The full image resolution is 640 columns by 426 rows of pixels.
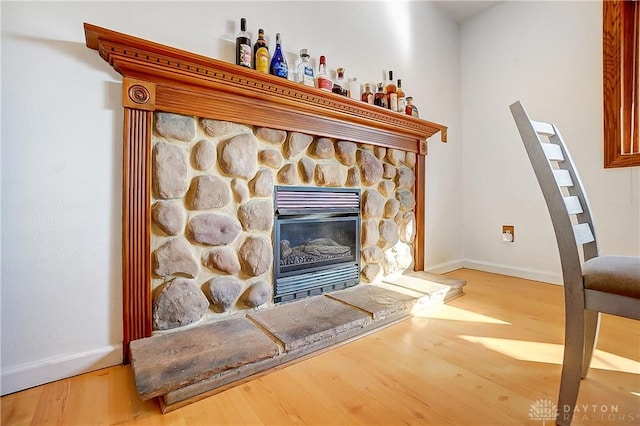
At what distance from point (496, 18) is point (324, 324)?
3.21m

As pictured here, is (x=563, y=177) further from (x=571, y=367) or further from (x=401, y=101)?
(x=401, y=101)

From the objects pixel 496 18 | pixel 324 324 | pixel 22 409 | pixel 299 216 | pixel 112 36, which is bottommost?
pixel 22 409

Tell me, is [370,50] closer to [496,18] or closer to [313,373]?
[496,18]

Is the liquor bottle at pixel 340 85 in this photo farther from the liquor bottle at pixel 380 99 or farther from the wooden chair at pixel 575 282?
the wooden chair at pixel 575 282

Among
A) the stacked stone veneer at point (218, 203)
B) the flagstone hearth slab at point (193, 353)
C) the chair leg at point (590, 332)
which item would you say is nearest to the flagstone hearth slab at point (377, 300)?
the stacked stone veneer at point (218, 203)

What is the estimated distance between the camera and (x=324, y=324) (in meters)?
1.43

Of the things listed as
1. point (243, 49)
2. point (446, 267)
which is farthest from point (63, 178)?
point (446, 267)

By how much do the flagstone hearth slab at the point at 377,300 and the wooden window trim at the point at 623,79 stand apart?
1.88 meters

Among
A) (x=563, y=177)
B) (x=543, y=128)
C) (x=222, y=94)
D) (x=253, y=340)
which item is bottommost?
(x=253, y=340)

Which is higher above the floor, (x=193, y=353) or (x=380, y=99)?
(x=380, y=99)

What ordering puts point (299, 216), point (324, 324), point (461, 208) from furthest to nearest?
point (461, 208) < point (299, 216) < point (324, 324)

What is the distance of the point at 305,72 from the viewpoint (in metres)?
1.75

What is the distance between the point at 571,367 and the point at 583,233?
474 millimetres

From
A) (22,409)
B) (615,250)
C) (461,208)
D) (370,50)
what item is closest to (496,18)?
(370,50)
